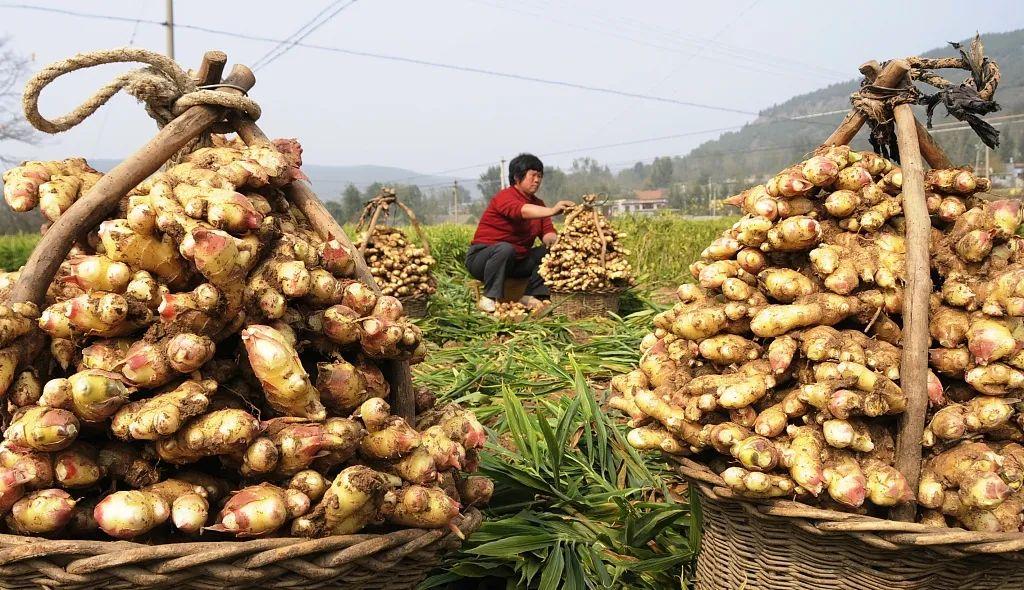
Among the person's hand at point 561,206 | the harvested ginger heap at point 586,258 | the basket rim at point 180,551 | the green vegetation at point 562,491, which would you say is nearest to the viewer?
the basket rim at point 180,551

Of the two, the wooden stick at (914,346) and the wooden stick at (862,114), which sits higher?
the wooden stick at (862,114)

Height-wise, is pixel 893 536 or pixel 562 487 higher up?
pixel 893 536

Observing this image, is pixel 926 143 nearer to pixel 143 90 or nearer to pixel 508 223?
pixel 143 90

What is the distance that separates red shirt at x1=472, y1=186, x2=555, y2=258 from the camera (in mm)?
5840

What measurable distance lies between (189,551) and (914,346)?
134cm

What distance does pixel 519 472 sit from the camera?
2.05 m

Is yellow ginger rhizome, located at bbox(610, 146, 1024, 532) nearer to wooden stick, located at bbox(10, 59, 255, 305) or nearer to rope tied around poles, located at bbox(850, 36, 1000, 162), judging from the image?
rope tied around poles, located at bbox(850, 36, 1000, 162)

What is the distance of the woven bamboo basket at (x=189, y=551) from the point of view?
955mm

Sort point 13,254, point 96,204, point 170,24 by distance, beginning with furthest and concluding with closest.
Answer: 1. point 170,24
2. point 13,254
3. point 96,204

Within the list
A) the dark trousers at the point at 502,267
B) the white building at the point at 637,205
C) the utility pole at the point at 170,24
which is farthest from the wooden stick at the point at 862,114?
the utility pole at the point at 170,24

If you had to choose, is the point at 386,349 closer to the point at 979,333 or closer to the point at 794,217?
the point at 794,217

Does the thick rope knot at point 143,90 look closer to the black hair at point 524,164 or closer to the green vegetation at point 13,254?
the black hair at point 524,164

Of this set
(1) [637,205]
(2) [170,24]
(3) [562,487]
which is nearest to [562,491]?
(3) [562,487]

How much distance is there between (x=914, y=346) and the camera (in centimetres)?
138
